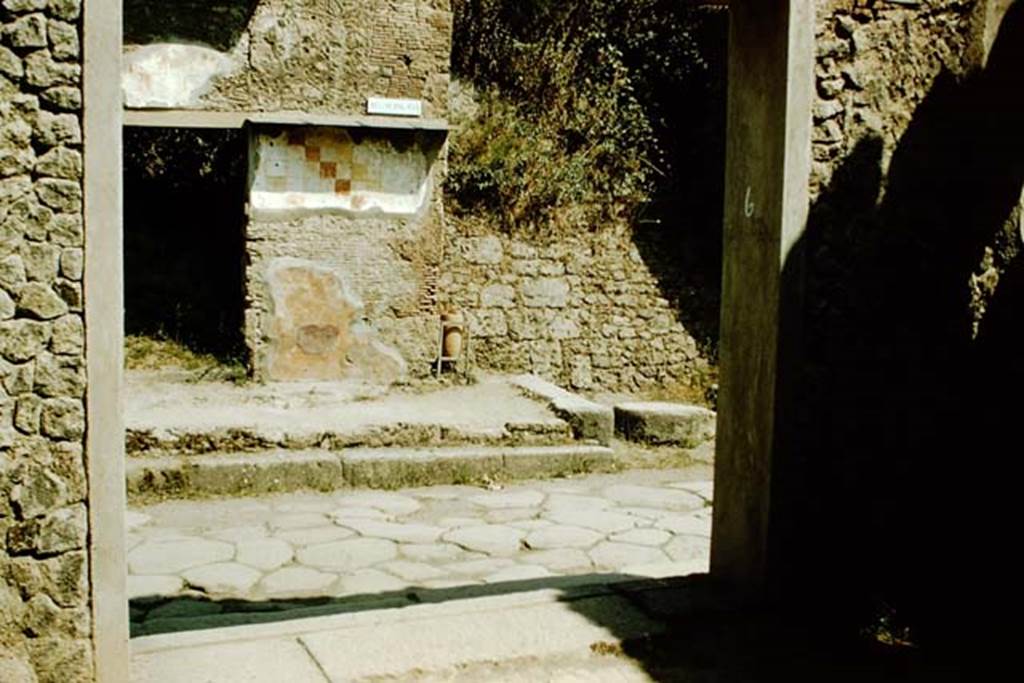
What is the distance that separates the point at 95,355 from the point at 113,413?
173mm

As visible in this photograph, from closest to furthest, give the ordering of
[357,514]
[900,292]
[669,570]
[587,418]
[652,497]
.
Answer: [900,292] < [669,570] < [357,514] < [652,497] < [587,418]

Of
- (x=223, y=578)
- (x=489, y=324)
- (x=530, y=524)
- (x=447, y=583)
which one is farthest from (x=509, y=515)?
(x=489, y=324)

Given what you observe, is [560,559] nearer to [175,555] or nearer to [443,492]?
[443,492]

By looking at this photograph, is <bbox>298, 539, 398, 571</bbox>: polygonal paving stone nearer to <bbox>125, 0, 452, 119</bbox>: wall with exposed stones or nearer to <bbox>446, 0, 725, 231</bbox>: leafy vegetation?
<bbox>125, 0, 452, 119</bbox>: wall with exposed stones

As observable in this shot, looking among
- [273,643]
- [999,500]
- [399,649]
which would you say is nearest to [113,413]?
[273,643]

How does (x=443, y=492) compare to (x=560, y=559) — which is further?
(x=443, y=492)

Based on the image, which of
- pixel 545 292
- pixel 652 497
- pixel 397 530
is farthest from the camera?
pixel 545 292

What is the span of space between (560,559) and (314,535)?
4.68ft

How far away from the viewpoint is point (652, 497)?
6730 millimetres

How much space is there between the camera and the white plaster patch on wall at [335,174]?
30.0 feet

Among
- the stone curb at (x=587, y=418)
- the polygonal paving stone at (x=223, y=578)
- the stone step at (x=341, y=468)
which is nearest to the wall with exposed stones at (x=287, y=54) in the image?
the stone curb at (x=587, y=418)

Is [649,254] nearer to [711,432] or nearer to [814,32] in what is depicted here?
[711,432]

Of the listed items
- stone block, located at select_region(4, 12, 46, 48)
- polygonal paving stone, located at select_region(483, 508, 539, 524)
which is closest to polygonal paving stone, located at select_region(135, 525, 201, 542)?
polygonal paving stone, located at select_region(483, 508, 539, 524)

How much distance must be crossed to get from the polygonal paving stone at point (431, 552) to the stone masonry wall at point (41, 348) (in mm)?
2521
